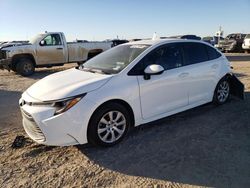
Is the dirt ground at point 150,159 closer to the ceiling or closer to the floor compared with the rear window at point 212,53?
closer to the floor

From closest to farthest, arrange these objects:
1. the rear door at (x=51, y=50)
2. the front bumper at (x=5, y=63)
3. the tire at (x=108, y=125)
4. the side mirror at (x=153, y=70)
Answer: the tire at (x=108, y=125), the side mirror at (x=153, y=70), the front bumper at (x=5, y=63), the rear door at (x=51, y=50)

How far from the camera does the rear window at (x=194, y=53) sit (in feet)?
18.4

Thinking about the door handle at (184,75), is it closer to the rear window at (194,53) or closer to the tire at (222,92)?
the rear window at (194,53)

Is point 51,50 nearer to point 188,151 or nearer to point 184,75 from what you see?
point 184,75

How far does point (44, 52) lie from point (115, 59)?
9612 millimetres

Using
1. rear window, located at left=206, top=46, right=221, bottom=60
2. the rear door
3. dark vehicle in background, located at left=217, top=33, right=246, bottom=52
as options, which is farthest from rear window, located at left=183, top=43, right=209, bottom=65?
dark vehicle in background, located at left=217, top=33, right=246, bottom=52

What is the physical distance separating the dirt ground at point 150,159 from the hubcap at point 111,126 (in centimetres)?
16

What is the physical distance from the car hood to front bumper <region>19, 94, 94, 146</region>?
182 mm

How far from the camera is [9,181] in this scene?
3611 millimetres

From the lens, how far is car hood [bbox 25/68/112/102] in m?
4.17

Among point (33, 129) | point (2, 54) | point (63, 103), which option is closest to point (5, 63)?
point (2, 54)

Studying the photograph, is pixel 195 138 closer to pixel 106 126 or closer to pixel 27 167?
pixel 106 126

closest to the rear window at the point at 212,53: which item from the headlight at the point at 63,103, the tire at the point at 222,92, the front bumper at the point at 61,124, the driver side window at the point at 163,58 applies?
the tire at the point at 222,92

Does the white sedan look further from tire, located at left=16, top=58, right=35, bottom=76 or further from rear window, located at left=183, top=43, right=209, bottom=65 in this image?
tire, located at left=16, top=58, right=35, bottom=76
